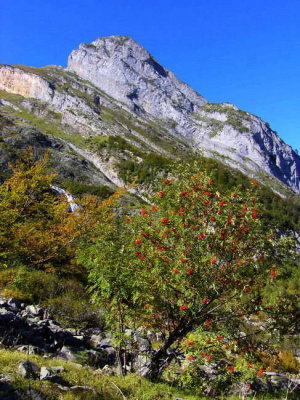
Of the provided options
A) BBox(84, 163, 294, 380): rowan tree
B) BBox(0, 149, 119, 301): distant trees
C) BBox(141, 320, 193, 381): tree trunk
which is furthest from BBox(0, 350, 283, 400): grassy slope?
BBox(0, 149, 119, 301): distant trees

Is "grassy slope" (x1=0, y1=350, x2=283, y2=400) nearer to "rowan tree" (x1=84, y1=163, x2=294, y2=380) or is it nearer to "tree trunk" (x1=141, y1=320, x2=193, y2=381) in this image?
"tree trunk" (x1=141, y1=320, x2=193, y2=381)

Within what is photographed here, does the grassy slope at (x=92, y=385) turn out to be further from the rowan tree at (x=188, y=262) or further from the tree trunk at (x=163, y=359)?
the rowan tree at (x=188, y=262)

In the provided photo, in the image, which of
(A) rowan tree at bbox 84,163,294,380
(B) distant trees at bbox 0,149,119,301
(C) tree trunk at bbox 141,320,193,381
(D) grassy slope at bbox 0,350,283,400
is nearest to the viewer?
(D) grassy slope at bbox 0,350,283,400

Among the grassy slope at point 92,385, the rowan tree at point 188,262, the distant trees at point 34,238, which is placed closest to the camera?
the grassy slope at point 92,385

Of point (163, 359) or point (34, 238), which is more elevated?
point (34, 238)

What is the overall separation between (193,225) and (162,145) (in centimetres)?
14629

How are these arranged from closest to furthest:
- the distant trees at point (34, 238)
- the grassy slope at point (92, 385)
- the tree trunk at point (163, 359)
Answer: the grassy slope at point (92, 385) → the tree trunk at point (163, 359) → the distant trees at point (34, 238)

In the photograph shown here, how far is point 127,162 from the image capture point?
88875mm

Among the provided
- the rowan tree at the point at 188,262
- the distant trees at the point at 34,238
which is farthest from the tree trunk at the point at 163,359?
the distant trees at the point at 34,238

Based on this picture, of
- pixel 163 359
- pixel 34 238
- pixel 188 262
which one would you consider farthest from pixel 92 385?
pixel 34 238

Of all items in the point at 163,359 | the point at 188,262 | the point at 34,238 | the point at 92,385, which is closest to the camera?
the point at 92,385

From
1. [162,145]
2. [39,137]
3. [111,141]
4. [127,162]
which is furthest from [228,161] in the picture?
[39,137]

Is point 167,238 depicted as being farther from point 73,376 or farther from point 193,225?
point 73,376

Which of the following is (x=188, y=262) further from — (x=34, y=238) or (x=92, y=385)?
(x=34, y=238)
